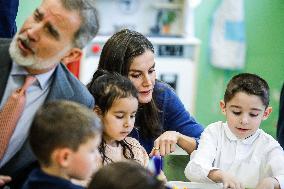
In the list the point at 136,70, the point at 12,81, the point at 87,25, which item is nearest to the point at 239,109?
the point at 136,70

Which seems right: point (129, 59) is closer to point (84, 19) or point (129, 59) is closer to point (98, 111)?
point (98, 111)

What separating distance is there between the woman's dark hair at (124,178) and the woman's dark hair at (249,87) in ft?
2.65

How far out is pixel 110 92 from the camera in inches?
69.9

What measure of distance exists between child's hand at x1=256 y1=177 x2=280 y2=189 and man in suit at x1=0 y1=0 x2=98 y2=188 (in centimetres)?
61

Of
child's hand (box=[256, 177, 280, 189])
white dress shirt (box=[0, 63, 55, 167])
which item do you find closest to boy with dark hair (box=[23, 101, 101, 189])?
white dress shirt (box=[0, 63, 55, 167])

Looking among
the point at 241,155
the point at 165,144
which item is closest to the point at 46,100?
the point at 165,144

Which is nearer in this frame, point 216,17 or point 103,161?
point 103,161

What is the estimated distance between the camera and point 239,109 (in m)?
1.88

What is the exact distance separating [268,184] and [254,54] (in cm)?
300

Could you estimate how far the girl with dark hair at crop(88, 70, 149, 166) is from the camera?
1.75 meters

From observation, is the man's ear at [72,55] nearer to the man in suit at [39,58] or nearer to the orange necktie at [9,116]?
the man in suit at [39,58]

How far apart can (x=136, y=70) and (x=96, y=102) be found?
0.28 metres

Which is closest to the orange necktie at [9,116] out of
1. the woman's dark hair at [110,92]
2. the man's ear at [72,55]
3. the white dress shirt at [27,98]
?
the white dress shirt at [27,98]

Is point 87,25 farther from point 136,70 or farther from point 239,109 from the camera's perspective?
point 239,109
